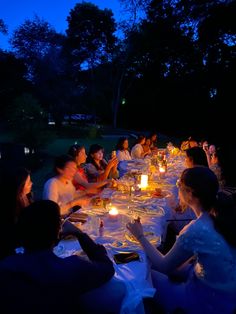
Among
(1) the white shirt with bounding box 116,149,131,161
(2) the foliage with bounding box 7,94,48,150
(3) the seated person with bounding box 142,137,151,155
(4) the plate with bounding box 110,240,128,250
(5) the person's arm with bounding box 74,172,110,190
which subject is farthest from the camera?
(2) the foliage with bounding box 7,94,48,150

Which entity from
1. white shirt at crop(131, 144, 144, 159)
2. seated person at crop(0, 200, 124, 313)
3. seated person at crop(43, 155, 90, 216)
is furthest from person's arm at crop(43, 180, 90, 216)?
white shirt at crop(131, 144, 144, 159)

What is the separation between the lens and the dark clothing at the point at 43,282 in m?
1.26

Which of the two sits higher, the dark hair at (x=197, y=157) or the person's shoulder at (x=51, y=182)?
the dark hair at (x=197, y=157)

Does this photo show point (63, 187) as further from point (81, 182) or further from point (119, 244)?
point (119, 244)

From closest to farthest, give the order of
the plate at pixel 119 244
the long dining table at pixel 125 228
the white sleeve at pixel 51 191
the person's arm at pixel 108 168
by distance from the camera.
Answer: the long dining table at pixel 125 228 → the plate at pixel 119 244 → the white sleeve at pixel 51 191 → the person's arm at pixel 108 168

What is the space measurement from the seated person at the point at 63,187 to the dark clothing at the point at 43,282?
6.51 feet

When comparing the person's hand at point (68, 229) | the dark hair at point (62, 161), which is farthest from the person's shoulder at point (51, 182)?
the person's hand at point (68, 229)

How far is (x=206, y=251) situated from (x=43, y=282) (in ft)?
2.97

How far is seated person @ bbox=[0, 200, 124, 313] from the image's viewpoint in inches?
49.8

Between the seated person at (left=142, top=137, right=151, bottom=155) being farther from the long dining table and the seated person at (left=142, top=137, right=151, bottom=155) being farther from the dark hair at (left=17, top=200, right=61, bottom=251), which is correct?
the dark hair at (left=17, top=200, right=61, bottom=251)

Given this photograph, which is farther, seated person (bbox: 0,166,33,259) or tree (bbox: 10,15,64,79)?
tree (bbox: 10,15,64,79)

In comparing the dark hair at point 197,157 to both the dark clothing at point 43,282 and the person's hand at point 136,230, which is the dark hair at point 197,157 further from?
the dark clothing at point 43,282

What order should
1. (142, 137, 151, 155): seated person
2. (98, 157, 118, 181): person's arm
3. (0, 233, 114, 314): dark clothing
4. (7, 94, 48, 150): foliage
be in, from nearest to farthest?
(0, 233, 114, 314): dark clothing → (98, 157, 118, 181): person's arm → (142, 137, 151, 155): seated person → (7, 94, 48, 150): foliage

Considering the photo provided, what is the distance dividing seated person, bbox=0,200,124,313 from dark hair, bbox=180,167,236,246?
72 centimetres
